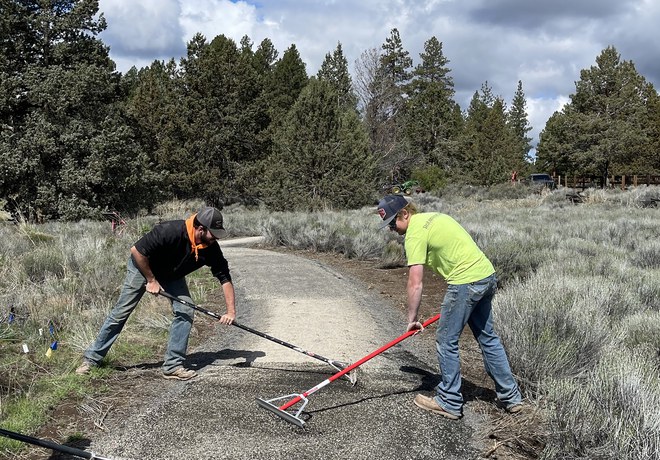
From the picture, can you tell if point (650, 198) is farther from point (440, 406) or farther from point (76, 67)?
point (76, 67)

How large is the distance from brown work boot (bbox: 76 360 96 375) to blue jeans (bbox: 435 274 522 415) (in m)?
3.05

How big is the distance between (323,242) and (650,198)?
57.6ft

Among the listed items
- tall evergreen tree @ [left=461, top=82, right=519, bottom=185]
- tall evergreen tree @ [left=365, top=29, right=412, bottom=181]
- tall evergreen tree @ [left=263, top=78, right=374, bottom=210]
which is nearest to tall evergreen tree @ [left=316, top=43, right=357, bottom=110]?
tall evergreen tree @ [left=365, top=29, right=412, bottom=181]

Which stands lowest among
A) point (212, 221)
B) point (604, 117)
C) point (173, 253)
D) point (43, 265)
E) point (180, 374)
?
point (180, 374)

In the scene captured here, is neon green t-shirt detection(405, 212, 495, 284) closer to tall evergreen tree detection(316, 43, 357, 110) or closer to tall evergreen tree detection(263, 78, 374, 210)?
tall evergreen tree detection(263, 78, 374, 210)

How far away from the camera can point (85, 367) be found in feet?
16.2

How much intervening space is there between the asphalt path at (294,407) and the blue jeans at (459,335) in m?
0.25

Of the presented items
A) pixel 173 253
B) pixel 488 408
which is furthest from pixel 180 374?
pixel 488 408

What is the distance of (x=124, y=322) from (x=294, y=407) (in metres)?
1.77

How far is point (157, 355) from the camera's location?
5.76m

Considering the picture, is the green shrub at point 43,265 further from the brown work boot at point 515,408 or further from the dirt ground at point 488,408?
the brown work boot at point 515,408

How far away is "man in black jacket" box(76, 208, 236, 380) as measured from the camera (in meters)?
4.77

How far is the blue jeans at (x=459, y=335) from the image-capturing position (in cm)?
422

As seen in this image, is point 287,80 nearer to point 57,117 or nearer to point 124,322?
point 57,117
